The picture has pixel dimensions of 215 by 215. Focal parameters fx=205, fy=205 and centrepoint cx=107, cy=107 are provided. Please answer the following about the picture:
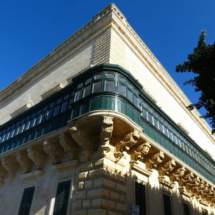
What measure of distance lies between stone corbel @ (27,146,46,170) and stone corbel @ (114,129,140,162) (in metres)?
4.49

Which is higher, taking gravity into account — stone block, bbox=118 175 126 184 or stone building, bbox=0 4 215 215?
stone building, bbox=0 4 215 215

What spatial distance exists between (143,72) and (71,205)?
408 inches

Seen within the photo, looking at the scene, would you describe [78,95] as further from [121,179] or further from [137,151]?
[121,179]

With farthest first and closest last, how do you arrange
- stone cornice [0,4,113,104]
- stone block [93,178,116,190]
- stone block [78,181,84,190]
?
stone cornice [0,4,113,104] → stone block [78,181,84,190] → stone block [93,178,116,190]

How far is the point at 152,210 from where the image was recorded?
9.57m

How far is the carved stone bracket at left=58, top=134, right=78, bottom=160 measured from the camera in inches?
363

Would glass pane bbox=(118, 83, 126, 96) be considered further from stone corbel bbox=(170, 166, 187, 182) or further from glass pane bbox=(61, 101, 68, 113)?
stone corbel bbox=(170, 166, 187, 182)

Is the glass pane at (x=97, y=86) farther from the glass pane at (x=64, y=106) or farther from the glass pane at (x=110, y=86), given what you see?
the glass pane at (x=64, y=106)

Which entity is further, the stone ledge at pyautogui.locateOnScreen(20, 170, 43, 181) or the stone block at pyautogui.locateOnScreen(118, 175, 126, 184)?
the stone ledge at pyautogui.locateOnScreen(20, 170, 43, 181)

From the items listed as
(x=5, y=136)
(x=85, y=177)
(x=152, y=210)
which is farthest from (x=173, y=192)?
(x=5, y=136)

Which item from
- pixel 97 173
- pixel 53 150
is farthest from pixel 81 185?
pixel 53 150

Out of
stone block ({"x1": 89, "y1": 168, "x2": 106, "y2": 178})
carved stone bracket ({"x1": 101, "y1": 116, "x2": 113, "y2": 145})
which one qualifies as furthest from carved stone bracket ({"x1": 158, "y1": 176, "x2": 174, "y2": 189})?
carved stone bracket ({"x1": 101, "y1": 116, "x2": 113, "y2": 145})

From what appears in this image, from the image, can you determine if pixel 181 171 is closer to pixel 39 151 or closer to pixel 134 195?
pixel 134 195

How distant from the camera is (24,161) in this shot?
37.9 ft
